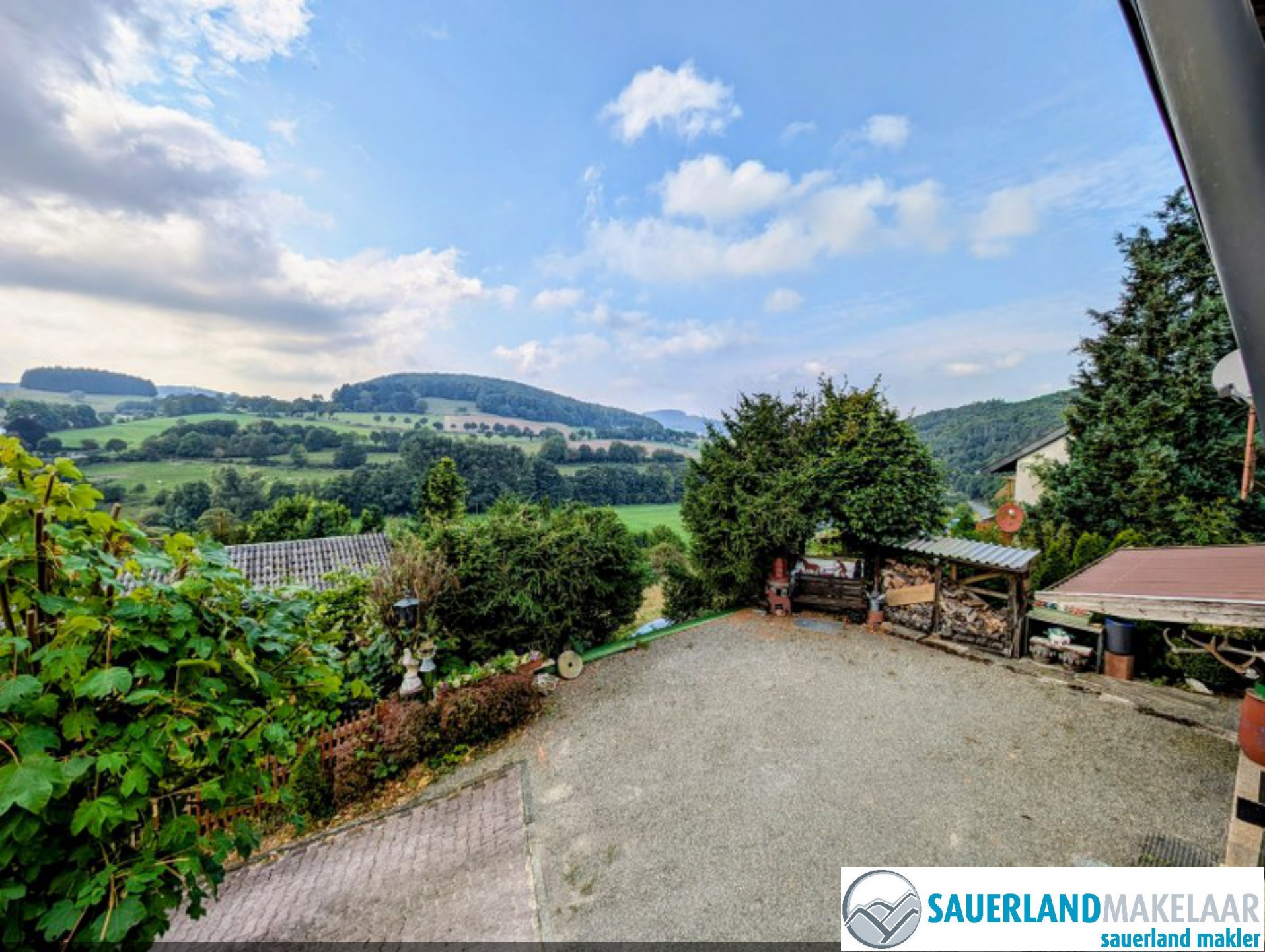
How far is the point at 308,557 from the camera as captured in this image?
16953 mm

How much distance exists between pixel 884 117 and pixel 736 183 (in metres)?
3.81

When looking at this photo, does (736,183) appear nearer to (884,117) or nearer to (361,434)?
(884,117)

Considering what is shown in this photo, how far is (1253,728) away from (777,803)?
13.5 ft

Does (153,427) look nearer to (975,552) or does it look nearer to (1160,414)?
(975,552)

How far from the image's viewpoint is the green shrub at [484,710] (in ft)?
20.4

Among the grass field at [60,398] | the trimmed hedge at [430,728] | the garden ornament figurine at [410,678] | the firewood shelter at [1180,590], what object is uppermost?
the grass field at [60,398]

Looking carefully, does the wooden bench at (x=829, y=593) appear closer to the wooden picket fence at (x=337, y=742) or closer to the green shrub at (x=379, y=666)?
the green shrub at (x=379, y=666)

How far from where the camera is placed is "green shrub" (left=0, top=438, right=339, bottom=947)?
1704 millimetres

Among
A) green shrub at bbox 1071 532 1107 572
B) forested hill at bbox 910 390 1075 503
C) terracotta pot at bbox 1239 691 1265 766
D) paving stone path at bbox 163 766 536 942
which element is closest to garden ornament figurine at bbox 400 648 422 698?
paving stone path at bbox 163 766 536 942

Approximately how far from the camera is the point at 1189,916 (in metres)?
3.15

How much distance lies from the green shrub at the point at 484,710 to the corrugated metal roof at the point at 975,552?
7161 millimetres

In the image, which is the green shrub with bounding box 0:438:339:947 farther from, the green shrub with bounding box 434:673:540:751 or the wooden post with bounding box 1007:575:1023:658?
the wooden post with bounding box 1007:575:1023:658

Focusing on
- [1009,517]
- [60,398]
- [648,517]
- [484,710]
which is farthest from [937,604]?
[60,398]

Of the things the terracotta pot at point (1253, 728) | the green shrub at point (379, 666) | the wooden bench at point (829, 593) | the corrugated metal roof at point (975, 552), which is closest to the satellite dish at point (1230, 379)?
the terracotta pot at point (1253, 728)
